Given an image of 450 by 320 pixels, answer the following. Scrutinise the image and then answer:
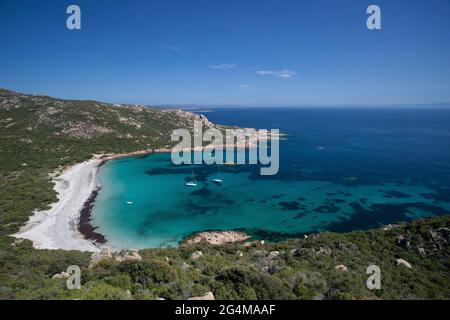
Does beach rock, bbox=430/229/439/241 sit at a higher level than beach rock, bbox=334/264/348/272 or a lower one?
higher

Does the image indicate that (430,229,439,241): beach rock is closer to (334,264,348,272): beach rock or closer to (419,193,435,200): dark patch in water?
(334,264,348,272): beach rock

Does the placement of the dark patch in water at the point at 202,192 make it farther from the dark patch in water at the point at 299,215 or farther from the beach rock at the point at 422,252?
the beach rock at the point at 422,252

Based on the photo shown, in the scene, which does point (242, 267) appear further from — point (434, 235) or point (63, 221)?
point (63, 221)

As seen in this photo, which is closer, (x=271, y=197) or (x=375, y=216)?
(x=375, y=216)


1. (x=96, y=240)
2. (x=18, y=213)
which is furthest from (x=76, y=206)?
(x=96, y=240)

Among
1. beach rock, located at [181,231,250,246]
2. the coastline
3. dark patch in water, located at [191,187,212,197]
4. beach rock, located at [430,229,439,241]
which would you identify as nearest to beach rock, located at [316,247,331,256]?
beach rock, located at [430,229,439,241]

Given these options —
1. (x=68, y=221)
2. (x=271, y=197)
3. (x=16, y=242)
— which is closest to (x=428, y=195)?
(x=271, y=197)
